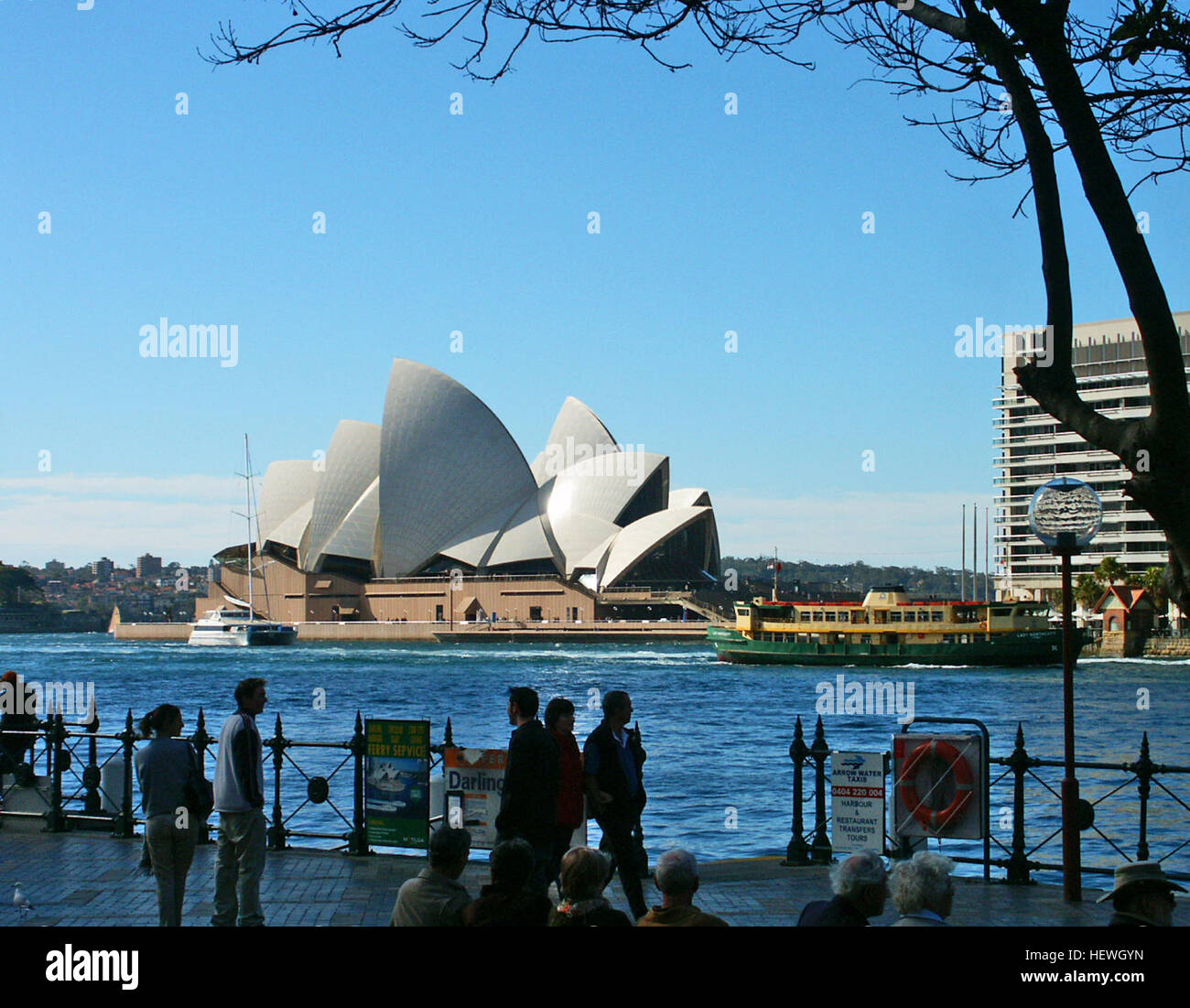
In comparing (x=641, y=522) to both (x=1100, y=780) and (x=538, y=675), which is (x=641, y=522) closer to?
(x=538, y=675)

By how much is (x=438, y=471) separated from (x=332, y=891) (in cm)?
7687

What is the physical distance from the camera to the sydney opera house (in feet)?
277

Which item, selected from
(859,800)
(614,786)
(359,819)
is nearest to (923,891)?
(614,786)

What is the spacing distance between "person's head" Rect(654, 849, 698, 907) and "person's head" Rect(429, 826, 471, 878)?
2.64 feet

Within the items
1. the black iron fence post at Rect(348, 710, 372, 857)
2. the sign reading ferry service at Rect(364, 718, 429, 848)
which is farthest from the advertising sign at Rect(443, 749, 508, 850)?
the black iron fence post at Rect(348, 710, 372, 857)

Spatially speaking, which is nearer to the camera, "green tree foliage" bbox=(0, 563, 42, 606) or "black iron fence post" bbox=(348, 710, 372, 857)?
"black iron fence post" bbox=(348, 710, 372, 857)

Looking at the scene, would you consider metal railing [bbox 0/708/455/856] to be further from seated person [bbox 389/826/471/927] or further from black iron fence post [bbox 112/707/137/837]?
seated person [bbox 389/826/471/927]

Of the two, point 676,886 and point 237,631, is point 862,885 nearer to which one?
point 676,886

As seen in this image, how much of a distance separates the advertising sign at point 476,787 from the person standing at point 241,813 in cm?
255

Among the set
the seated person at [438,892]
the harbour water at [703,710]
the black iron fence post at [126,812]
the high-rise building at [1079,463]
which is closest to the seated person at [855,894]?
the seated person at [438,892]

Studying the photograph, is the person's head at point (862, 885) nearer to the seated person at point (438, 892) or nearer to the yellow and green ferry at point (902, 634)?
the seated person at point (438, 892)

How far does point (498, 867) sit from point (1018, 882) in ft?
19.1

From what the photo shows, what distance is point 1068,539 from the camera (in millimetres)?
8500

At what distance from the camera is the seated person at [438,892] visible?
503cm
